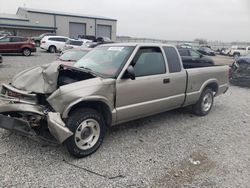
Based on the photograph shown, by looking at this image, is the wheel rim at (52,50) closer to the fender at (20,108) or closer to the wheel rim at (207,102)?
the wheel rim at (207,102)

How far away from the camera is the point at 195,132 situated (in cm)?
514

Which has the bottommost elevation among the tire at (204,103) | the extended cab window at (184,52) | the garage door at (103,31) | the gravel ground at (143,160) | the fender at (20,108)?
the gravel ground at (143,160)

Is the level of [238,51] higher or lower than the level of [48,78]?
lower

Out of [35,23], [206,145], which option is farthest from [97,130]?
[35,23]

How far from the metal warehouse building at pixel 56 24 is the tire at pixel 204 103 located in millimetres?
40806

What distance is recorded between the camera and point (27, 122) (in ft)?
11.5

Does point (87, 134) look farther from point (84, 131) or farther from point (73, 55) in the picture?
Result: point (73, 55)

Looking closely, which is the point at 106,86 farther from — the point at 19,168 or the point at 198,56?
the point at 198,56

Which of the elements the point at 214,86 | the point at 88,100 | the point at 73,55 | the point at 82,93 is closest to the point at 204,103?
the point at 214,86

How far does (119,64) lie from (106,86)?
23.8 inches

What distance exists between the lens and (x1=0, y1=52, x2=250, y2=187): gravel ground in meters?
3.29

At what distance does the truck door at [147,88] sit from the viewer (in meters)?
4.24

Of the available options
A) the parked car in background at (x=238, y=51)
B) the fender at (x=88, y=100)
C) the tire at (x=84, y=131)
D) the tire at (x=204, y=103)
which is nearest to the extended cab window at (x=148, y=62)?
the fender at (x=88, y=100)

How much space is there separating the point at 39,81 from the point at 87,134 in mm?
1163
